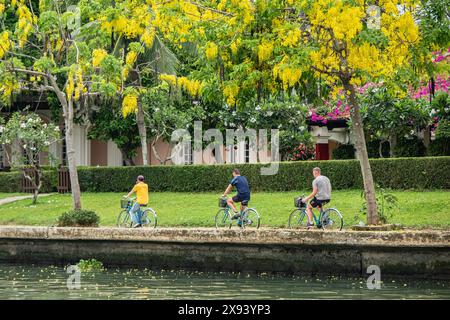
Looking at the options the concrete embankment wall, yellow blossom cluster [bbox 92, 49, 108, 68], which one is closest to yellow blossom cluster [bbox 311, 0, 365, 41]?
the concrete embankment wall

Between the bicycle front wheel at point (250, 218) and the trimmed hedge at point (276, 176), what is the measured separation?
5.98 m

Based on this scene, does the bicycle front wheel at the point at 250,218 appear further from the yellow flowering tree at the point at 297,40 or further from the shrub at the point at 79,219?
the shrub at the point at 79,219

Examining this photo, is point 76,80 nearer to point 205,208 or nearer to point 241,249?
point 205,208

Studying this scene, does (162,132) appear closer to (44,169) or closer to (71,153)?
(44,169)

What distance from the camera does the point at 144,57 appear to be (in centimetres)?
4244

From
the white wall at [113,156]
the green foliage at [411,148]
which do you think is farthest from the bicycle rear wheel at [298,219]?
the white wall at [113,156]

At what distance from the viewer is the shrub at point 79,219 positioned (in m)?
30.4

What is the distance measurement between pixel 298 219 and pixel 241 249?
2.73 meters

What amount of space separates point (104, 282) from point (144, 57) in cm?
1851

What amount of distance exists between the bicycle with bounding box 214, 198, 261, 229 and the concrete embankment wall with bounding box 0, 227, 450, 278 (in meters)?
2.46

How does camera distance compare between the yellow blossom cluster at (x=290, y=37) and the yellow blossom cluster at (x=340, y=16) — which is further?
the yellow blossom cluster at (x=290, y=37)

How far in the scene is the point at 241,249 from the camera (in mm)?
26453

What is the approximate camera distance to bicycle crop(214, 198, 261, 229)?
29359 mm
